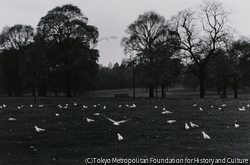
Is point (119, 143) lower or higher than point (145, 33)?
lower

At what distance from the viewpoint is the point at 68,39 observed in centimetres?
4619

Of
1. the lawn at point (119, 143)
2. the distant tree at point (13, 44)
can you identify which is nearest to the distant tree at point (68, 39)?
the distant tree at point (13, 44)

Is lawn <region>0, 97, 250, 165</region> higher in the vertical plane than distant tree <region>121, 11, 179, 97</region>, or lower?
lower

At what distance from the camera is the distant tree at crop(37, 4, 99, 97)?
45219 mm

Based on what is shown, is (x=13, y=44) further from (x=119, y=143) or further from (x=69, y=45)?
(x=119, y=143)

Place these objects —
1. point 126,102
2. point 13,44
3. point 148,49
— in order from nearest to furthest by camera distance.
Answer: point 126,102
point 148,49
point 13,44

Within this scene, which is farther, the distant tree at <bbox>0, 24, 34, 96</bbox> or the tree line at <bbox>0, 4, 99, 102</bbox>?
the distant tree at <bbox>0, 24, 34, 96</bbox>

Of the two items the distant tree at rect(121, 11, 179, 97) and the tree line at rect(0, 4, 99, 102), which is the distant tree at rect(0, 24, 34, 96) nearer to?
the tree line at rect(0, 4, 99, 102)

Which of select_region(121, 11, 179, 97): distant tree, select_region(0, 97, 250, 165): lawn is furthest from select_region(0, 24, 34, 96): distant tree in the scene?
select_region(0, 97, 250, 165): lawn

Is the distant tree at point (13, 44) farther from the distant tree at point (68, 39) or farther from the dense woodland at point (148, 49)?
the distant tree at point (68, 39)

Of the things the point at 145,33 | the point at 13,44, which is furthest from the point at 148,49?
the point at 13,44

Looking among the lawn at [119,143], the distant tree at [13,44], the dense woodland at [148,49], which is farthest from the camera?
the distant tree at [13,44]

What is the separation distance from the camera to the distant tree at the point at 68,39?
148ft

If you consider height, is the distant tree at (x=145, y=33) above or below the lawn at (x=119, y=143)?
above
